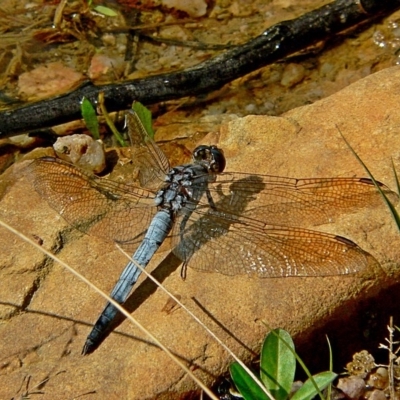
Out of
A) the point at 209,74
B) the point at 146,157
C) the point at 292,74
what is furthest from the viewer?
the point at 292,74

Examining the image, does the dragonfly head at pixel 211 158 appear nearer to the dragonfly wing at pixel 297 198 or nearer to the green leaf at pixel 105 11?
the dragonfly wing at pixel 297 198

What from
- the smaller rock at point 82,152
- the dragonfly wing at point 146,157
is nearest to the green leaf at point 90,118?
the smaller rock at point 82,152

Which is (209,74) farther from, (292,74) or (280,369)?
(280,369)

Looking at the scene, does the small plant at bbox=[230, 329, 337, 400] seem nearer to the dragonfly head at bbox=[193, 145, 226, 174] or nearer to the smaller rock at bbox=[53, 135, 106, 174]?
the dragonfly head at bbox=[193, 145, 226, 174]

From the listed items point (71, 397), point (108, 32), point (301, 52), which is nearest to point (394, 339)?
point (71, 397)

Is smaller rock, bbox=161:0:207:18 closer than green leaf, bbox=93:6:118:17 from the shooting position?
No

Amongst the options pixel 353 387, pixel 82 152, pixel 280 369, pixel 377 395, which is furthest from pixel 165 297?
pixel 82 152

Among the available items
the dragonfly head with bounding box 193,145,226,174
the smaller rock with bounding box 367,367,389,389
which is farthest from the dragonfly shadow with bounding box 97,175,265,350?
the smaller rock with bounding box 367,367,389,389
